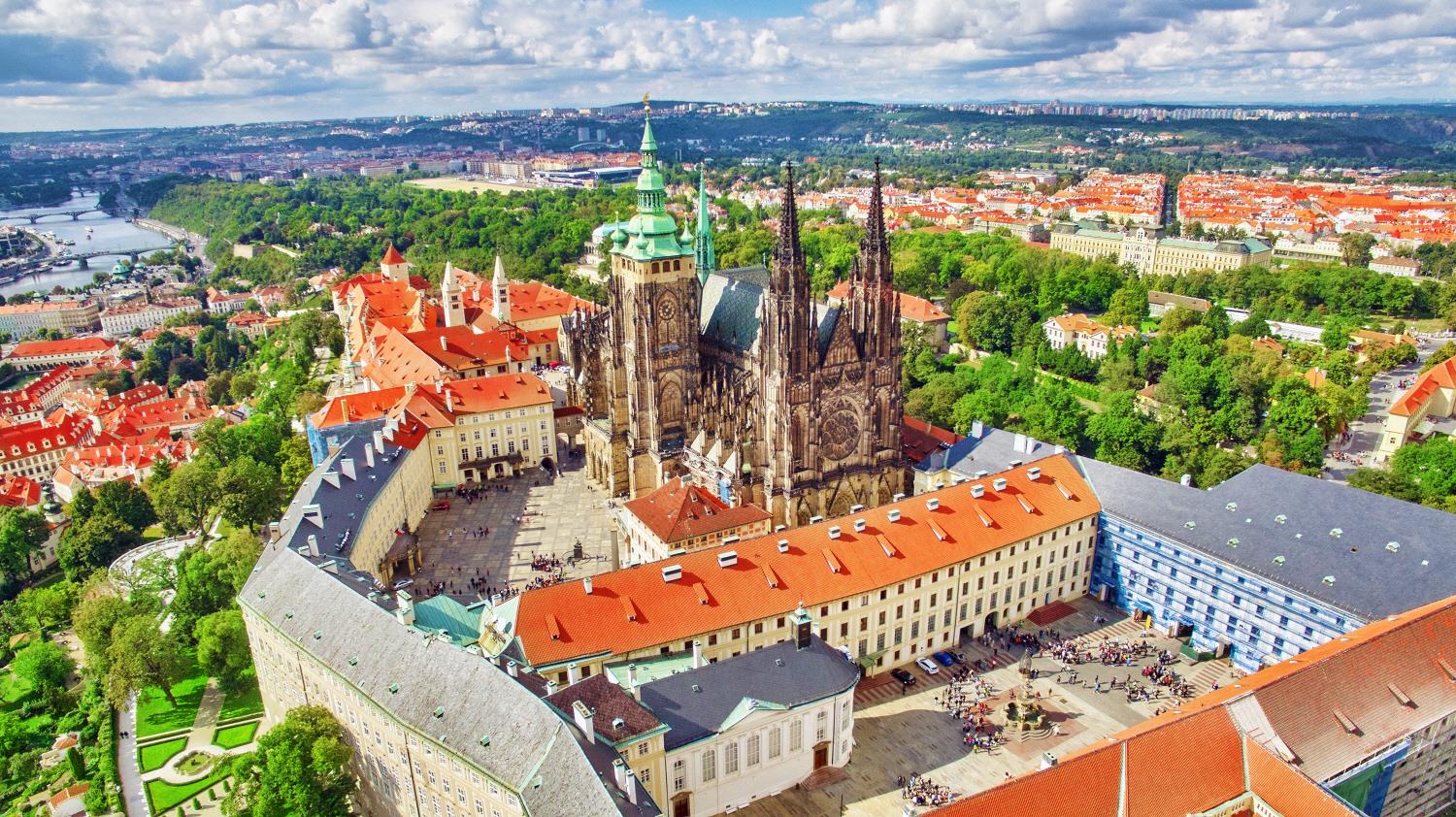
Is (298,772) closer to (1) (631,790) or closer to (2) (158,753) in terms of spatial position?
(2) (158,753)

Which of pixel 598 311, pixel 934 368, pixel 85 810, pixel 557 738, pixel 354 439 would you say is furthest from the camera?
pixel 934 368

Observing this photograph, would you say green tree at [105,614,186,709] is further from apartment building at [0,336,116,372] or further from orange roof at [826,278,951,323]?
apartment building at [0,336,116,372]

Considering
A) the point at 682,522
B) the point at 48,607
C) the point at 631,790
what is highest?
the point at 631,790

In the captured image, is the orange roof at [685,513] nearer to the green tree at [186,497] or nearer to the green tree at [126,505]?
the green tree at [186,497]

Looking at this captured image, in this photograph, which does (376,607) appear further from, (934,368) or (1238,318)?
(1238,318)

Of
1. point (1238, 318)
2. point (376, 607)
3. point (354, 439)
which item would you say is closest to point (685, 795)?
point (376, 607)

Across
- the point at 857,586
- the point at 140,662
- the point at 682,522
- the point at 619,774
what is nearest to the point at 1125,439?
the point at 857,586
